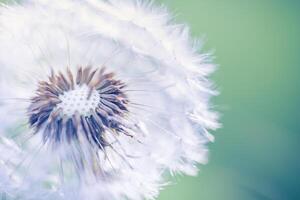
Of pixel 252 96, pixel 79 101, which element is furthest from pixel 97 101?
pixel 252 96

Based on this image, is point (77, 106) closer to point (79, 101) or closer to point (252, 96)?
point (79, 101)

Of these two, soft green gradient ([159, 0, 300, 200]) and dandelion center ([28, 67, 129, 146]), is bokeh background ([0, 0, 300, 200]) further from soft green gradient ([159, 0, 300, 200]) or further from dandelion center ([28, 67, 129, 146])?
dandelion center ([28, 67, 129, 146])

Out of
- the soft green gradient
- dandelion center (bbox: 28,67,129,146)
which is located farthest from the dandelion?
the soft green gradient

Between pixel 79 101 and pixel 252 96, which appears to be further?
pixel 252 96

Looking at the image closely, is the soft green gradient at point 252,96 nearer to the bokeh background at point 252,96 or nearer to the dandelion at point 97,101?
the bokeh background at point 252,96

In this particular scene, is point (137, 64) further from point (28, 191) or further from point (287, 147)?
point (287, 147)

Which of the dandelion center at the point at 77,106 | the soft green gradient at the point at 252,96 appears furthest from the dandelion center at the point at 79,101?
the soft green gradient at the point at 252,96
